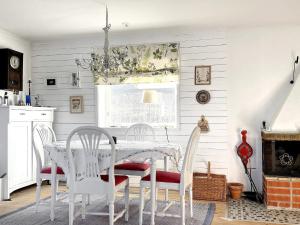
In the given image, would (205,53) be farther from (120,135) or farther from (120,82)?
(120,135)

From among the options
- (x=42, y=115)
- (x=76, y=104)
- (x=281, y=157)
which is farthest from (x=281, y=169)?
(x=42, y=115)

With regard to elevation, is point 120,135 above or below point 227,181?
above

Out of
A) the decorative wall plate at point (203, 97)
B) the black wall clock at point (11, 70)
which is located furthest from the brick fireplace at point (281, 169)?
the black wall clock at point (11, 70)

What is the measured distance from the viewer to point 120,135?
5.11 m

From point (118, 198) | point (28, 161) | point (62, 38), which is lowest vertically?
point (118, 198)

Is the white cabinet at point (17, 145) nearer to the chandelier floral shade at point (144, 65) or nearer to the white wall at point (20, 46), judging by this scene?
the white wall at point (20, 46)

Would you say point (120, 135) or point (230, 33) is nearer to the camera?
point (230, 33)

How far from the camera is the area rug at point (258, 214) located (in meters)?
3.51

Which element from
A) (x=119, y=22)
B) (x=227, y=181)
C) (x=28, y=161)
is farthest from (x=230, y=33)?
(x=28, y=161)

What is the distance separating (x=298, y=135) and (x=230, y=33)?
68.6 inches

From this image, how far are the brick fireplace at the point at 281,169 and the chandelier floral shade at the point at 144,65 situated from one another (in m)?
1.66

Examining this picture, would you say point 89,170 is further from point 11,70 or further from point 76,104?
point 11,70

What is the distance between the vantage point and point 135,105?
5211 mm

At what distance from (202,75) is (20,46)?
296cm
